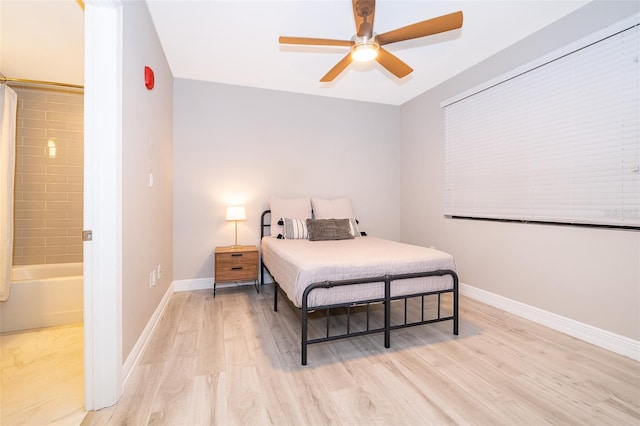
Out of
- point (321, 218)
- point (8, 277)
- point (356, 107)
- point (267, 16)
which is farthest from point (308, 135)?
point (8, 277)

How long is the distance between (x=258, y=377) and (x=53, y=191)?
10.9ft

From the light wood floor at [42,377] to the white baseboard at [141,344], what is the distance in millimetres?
224

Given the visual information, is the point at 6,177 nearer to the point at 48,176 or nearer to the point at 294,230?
the point at 48,176

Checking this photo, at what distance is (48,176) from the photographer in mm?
3215

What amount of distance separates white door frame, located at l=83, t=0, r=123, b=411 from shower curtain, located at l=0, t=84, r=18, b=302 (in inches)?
72.6

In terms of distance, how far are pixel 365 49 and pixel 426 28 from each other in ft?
1.46

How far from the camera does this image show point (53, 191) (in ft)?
10.6

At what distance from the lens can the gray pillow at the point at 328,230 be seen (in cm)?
338

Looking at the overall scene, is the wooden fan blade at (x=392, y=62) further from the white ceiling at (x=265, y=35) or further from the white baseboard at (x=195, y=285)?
the white baseboard at (x=195, y=285)

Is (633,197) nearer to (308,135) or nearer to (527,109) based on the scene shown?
(527,109)

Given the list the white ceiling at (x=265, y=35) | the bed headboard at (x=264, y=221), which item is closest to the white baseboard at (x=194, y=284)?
the bed headboard at (x=264, y=221)

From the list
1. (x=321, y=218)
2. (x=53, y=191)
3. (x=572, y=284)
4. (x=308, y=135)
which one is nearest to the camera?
(x=572, y=284)

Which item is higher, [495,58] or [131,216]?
[495,58]

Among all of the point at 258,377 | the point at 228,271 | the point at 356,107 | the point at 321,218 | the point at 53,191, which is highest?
the point at 356,107
